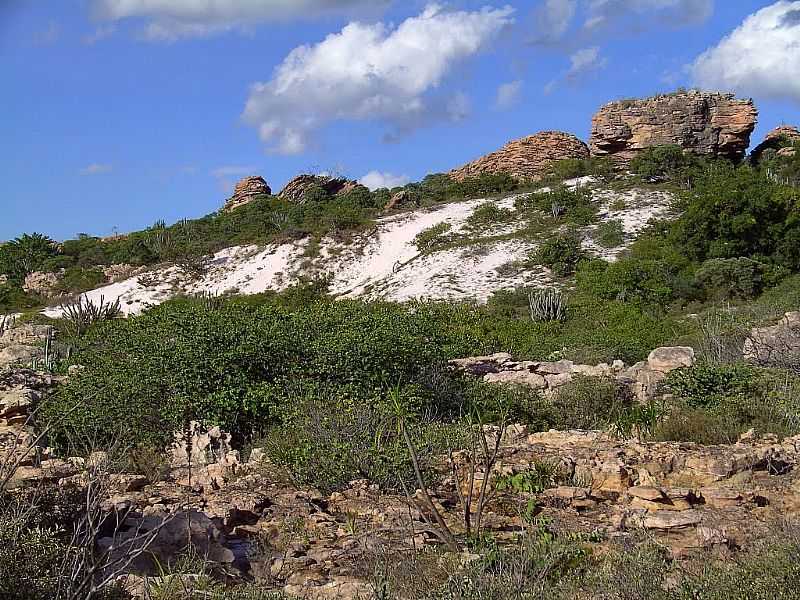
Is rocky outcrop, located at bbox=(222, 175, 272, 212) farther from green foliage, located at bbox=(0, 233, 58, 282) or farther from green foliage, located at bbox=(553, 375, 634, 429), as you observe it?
green foliage, located at bbox=(553, 375, 634, 429)

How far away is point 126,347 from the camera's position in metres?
10.0

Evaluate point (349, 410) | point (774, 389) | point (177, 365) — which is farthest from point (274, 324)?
point (774, 389)

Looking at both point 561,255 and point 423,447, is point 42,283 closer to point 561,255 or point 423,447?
point 561,255

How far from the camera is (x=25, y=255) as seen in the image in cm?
3981

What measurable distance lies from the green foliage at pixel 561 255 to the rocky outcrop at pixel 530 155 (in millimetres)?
18123

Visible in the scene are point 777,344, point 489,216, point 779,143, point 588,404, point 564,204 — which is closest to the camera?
point 588,404

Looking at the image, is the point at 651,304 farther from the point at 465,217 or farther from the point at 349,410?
the point at 349,410

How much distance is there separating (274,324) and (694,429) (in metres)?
4.84

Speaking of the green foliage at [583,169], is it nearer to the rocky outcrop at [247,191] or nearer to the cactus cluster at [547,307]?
the cactus cluster at [547,307]

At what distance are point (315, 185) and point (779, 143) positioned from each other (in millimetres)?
25856

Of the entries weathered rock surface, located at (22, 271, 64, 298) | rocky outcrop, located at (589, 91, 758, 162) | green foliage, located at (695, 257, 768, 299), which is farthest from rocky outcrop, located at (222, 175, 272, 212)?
green foliage, located at (695, 257, 768, 299)

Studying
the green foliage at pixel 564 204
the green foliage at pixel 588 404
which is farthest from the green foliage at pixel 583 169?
the green foliage at pixel 588 404

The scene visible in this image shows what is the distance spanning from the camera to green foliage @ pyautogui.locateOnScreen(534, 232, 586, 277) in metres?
25.7

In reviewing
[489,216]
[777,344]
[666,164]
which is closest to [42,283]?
[489,216]
